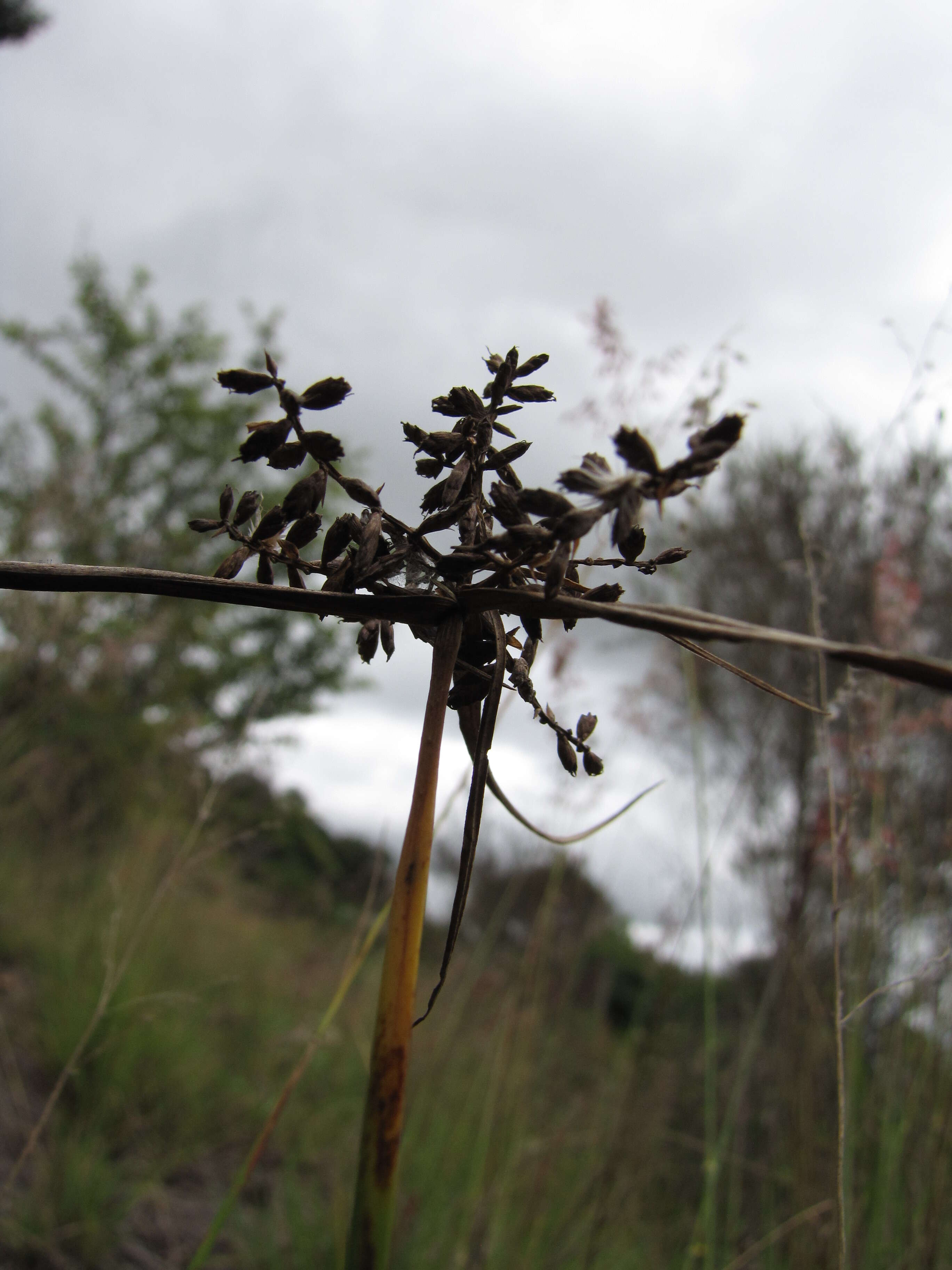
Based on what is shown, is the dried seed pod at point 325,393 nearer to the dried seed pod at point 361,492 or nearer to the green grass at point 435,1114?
the dried seed pod at point 361,492

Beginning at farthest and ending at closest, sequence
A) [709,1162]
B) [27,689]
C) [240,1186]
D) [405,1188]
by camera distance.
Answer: [27,689] < [405,1188] < [709,1162] < [240,1186]

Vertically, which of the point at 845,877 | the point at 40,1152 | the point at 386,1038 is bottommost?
the point at 40,1152

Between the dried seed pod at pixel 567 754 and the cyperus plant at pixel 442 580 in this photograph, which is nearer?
the cyperus plant at pixel 442 580

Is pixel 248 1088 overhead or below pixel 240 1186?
below

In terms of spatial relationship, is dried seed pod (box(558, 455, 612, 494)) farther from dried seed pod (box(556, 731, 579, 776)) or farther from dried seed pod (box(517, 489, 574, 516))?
dried seed pod (box(556, 731, 579, 776))

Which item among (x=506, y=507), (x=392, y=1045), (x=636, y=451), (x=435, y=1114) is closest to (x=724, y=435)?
(x=636, y=451)

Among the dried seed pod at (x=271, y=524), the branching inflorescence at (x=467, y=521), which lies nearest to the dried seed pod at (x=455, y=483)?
the branching inflorescence at (x=467, y=521)

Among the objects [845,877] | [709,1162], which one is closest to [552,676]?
[845,877]

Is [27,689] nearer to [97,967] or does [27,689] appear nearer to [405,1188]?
[97,967]
